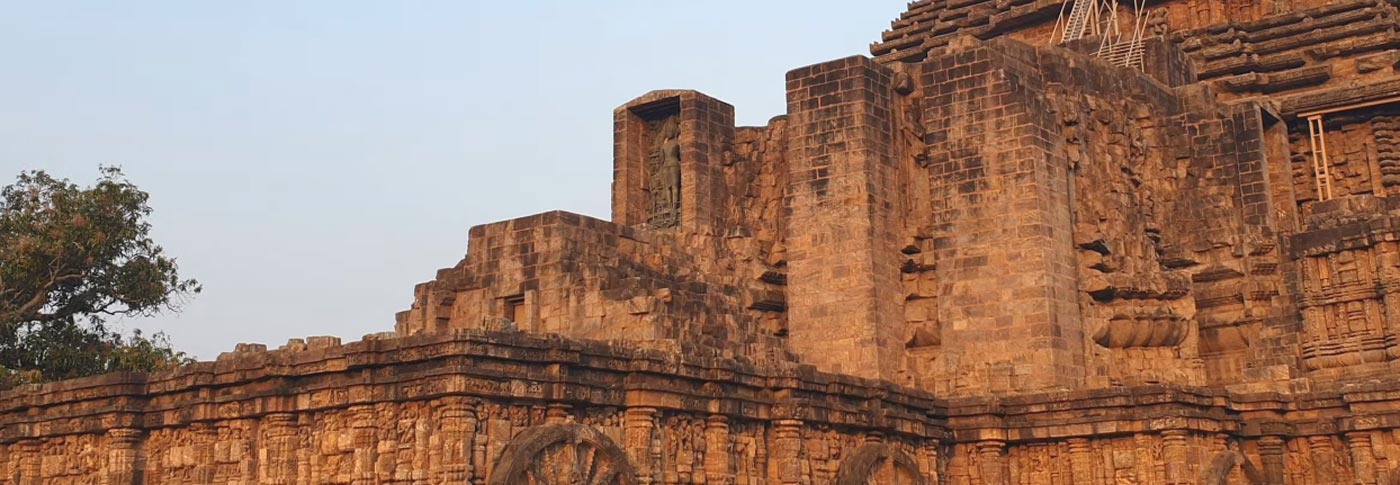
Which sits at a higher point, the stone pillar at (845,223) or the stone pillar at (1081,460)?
the stone pillar at (845,223)

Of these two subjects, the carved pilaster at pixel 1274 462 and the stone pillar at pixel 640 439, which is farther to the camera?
the carved pilaster at pixel 1274 462

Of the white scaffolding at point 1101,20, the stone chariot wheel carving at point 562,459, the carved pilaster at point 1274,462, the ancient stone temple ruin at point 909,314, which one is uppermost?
the white scaffolding at point 1101,20

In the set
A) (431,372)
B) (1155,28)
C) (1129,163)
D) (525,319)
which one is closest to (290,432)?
(431,372)

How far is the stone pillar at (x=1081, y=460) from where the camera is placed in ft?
88.5

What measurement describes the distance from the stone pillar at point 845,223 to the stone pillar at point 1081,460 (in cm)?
365

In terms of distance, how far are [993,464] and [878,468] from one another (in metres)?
2.42

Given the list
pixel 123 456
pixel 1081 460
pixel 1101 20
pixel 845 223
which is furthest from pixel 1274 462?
pixel 123 456

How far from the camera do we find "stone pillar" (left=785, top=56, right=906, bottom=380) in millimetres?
29516

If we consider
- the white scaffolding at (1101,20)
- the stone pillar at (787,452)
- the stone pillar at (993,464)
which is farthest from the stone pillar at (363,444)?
the white scaffolding at (1101,20)

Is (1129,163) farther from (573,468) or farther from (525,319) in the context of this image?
(573,468)

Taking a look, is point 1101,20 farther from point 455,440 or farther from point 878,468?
point 455,440

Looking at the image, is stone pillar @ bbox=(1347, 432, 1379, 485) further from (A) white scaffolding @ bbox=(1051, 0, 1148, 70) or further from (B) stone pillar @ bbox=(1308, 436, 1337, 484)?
(A) white scaffolding @ bbox=(1051, 0, 1148, 70)

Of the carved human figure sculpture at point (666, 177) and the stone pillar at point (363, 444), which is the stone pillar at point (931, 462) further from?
the stone pillar at point (363, 444)

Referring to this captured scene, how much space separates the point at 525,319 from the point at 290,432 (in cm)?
756
